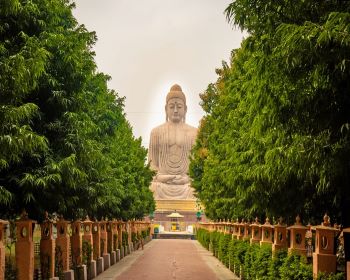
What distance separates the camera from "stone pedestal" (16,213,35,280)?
Answer: 12.7 metres

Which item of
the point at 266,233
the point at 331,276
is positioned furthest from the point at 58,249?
the point at 331,276

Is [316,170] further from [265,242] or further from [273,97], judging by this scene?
[265,242]

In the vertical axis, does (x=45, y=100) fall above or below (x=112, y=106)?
below

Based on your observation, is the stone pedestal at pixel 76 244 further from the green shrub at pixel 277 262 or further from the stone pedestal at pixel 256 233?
the green shrub at pixel 277 262

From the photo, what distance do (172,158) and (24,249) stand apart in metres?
62.6

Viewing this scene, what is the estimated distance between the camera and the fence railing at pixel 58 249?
41.6 ft

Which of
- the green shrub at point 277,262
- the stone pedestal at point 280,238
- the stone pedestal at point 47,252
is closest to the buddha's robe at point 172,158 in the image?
the stone pedestal at point 280,238

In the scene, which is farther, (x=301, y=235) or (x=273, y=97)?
(x=301, y=235)

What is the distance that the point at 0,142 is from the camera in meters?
9.37

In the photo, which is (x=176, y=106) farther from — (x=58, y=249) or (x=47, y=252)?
(x=47, y=252)

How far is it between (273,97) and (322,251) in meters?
3.31

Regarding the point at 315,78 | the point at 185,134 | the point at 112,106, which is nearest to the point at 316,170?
the point at 315,78

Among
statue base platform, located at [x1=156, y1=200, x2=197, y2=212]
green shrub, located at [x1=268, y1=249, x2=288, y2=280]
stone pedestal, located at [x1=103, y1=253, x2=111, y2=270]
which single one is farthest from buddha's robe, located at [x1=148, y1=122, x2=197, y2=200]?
green shrub, located at [x1=268, y1=249, x2=288, y2=280]

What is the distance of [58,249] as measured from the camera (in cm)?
1612
